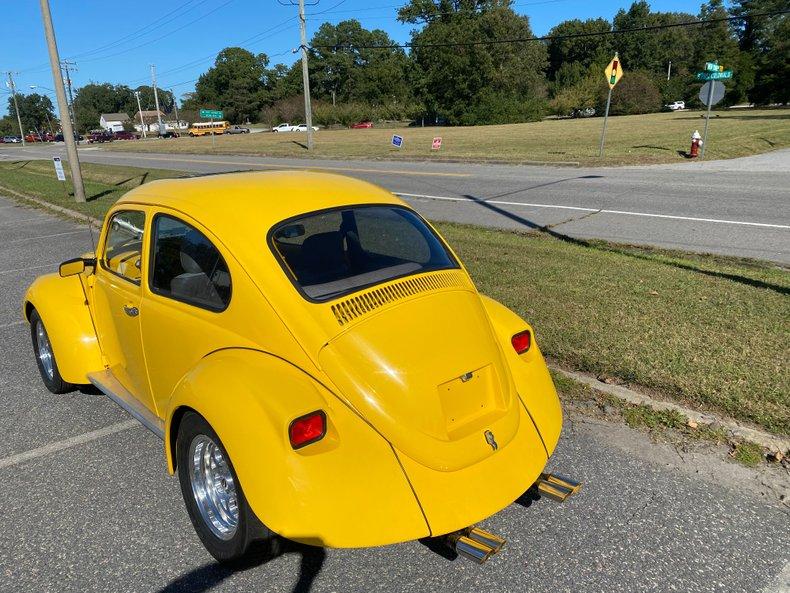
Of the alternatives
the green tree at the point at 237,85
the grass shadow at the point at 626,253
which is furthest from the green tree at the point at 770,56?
the green tree at the point at 237,85

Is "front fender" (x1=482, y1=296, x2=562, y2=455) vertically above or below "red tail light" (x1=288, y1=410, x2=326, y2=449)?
below

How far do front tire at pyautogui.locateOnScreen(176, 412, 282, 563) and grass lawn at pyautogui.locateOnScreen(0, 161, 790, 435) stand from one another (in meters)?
2.80

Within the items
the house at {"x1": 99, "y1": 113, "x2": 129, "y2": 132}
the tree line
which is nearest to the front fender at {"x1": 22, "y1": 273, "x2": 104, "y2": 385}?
the tree line

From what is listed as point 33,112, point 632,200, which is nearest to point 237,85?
point 33,112

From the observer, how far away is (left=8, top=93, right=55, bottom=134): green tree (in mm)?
138750

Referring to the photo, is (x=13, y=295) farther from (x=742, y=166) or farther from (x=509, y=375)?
(x=742, y=166)

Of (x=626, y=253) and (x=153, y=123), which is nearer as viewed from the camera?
(x=626, y=253)

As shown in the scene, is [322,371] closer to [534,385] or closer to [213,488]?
[213,488]

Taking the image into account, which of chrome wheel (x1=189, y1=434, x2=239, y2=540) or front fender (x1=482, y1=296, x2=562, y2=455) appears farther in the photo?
front fender (x1=482, y1=296, x2=562, y2=455)

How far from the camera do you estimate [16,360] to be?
5.14 m

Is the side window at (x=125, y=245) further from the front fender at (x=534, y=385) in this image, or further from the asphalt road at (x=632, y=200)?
the asphalt road at (x=632, y=200)

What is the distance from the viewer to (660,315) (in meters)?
5.16

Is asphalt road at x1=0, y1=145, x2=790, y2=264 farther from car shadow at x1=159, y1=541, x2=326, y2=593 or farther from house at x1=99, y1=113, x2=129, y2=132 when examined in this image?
house at x1=99, y1=113, x2=129, y2=132

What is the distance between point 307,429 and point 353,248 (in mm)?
1146
